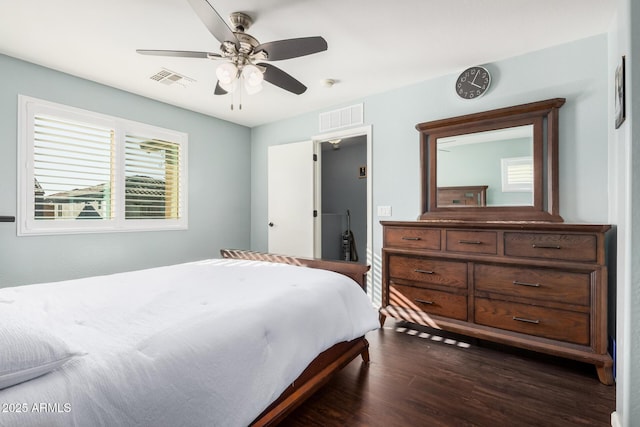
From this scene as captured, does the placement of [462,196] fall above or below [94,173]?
below

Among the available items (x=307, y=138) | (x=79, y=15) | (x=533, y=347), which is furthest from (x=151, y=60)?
(x=533, y=347)

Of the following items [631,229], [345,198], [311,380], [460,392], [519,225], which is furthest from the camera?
[345,198]

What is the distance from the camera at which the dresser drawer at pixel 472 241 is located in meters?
2.42

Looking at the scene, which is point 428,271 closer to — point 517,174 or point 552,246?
point 552,246

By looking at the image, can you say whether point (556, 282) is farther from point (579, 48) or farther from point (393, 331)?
point (579, 48)

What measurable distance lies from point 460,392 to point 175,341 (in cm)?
174

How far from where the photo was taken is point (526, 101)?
105 inches

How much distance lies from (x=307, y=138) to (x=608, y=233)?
327 cm

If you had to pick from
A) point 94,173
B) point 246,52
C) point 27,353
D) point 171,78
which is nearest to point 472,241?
point 246,52

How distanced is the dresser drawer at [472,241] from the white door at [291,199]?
194 centimetres

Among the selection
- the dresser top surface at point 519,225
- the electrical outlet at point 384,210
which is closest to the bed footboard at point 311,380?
the dresser top surface at point 519,225

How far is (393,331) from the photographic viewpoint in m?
2.91

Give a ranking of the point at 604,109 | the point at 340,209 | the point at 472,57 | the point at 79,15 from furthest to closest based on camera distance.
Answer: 1. the point at 340,209
2. the point at 472,57
3. the point at 604,109
4. the point at 79,15

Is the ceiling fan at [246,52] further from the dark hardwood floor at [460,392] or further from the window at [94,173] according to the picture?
the dark hardwood floor at [460,392]
